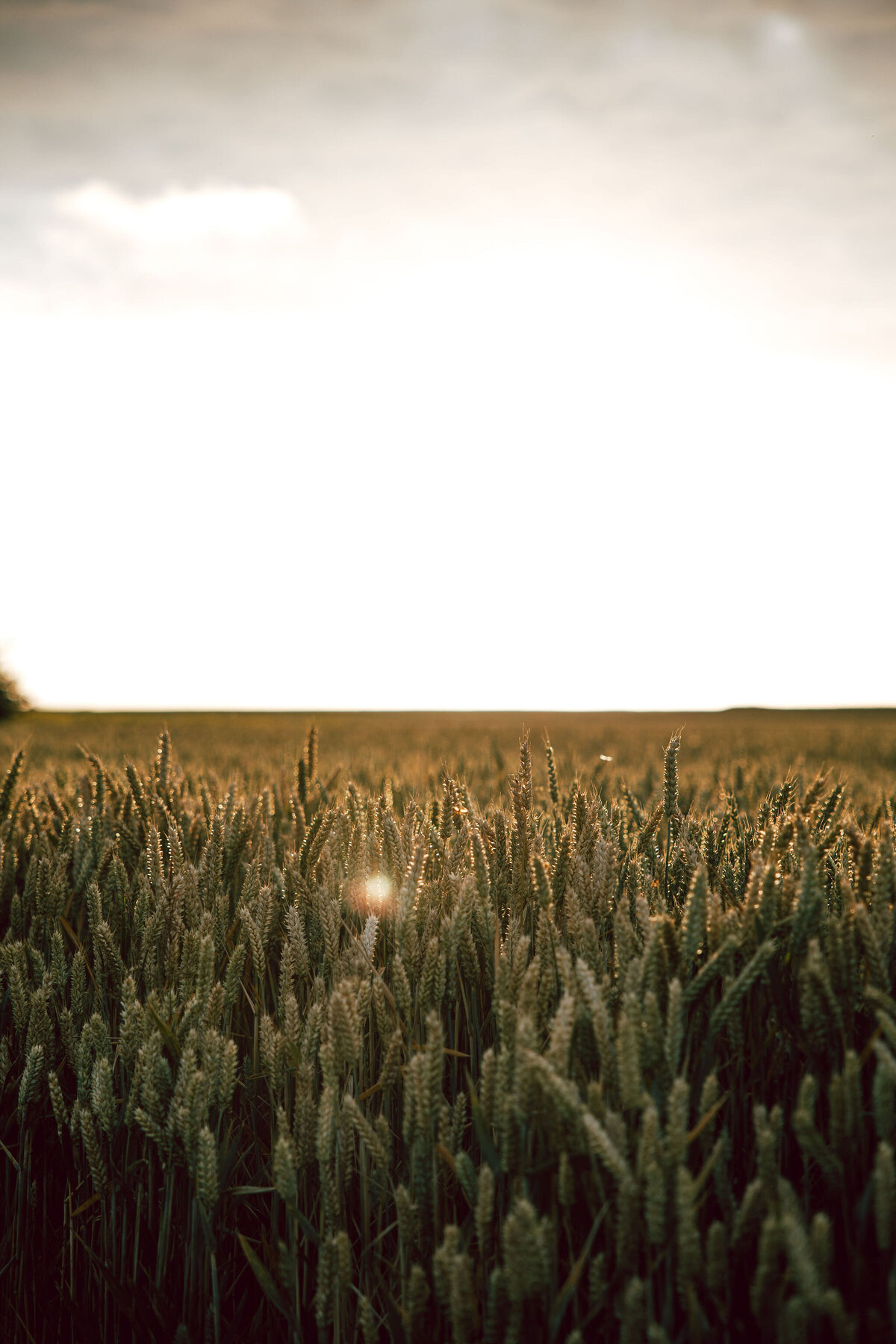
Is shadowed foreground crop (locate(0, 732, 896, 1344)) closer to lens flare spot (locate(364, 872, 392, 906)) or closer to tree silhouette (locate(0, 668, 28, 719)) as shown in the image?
lens flare spot (locate(364, 872, 392, 906))

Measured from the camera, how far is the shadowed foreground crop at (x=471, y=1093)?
102 cm

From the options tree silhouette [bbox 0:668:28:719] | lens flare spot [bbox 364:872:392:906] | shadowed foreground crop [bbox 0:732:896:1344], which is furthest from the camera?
tree silhouette [bbox 0:668:28:719]

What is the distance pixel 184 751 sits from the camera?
33.5 ft

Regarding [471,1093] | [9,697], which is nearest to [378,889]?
[471,1093]

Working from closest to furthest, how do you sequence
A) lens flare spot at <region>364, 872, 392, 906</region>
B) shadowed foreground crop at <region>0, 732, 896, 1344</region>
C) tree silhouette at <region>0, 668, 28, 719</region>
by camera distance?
shadowed foreground crop at <region>0, 732, 896, 1344</region>
lens flare spot at <region>364, 872, 392, 906</region>
tree silhouette at <region>0, 668, 28, 719</region>

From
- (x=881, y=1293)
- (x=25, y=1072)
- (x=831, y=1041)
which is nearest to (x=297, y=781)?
(x=25, y=1072)

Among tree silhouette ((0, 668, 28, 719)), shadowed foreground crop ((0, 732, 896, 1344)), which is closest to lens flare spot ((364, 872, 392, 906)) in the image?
shadowed foreground crop ((0, 732, 896, 1344))

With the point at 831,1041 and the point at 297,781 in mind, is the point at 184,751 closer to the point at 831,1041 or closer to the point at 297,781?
the point at 297,781

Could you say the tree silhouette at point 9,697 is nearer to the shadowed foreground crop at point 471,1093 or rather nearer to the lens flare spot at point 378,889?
the shadowed foreground crop at point 471,1093

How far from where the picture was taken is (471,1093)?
1138 mm

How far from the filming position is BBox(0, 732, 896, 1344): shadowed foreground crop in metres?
1.02

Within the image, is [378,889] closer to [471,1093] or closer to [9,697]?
[471,1093]

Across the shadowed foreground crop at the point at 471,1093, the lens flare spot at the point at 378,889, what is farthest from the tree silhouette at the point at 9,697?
the lens flare spot at the point at 378,889

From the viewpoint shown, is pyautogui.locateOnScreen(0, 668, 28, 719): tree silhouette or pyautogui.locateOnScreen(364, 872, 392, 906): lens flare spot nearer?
pyautogui.locateOnScreen(364, 872, 392, 906): lens flare spot
